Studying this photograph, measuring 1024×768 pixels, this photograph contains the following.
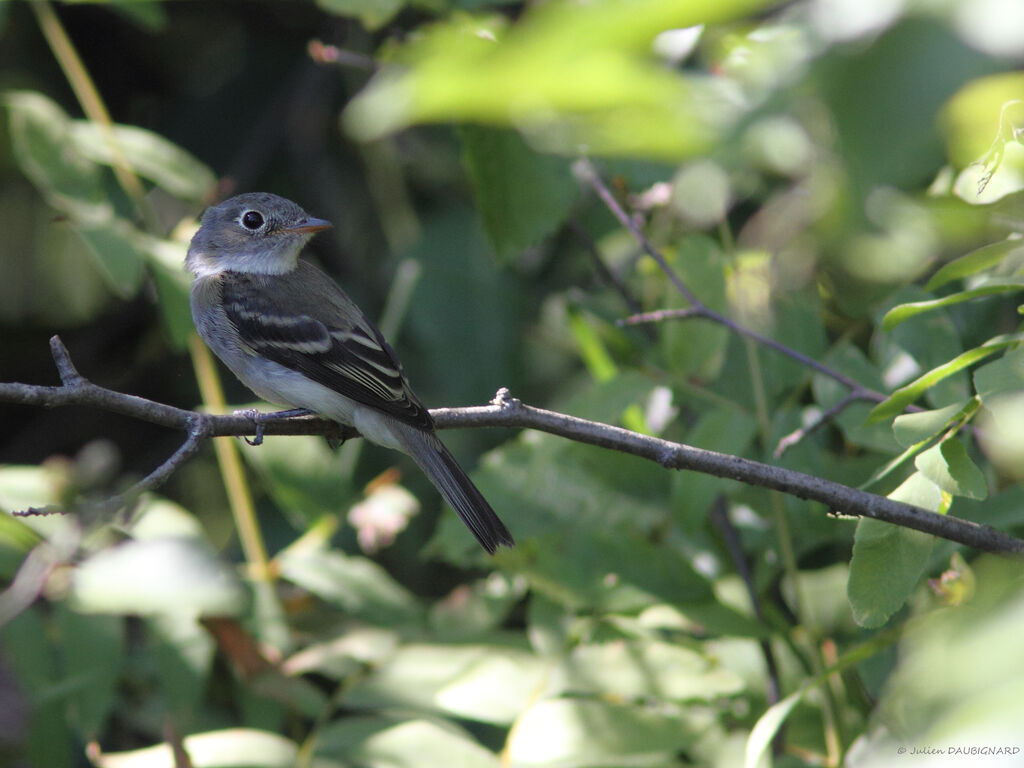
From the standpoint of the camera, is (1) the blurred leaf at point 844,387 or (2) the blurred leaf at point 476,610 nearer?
(1) the blurred leaf at point 844,387

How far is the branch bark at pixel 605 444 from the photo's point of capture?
1.84 m

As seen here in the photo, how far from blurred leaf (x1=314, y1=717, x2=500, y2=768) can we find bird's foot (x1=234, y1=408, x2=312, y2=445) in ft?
2.73

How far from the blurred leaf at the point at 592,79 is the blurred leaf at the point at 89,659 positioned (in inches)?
98.8

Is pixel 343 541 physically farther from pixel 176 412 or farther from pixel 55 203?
pixel 176 412

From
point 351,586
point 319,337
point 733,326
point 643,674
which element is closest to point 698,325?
point 733,326

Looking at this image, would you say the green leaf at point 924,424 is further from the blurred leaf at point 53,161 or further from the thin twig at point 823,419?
the blurred leaf at point 53,161

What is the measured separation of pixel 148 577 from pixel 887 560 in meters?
1.55

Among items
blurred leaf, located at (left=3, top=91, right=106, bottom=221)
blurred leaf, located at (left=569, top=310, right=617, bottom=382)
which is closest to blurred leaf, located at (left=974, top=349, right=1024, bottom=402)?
blurred leaf, located at (left=569, top=310, right=617, bottom=382)

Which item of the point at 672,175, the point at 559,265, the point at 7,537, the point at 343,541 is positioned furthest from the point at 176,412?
the point at 559,265

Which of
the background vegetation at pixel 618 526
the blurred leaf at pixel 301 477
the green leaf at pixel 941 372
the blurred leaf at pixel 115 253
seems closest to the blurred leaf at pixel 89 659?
the background vegetation at pixel 618 526

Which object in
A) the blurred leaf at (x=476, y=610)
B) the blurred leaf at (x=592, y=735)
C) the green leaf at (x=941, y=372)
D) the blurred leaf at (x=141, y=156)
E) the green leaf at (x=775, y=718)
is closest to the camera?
the green leaf at (x=941, y=372)

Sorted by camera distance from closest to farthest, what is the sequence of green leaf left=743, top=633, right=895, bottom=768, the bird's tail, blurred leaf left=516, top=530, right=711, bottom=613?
green leaf left=743, top=633, right=895, bottom=768, blurred leaf left=516, top=530, right=711, bottom=613, the bird's tail

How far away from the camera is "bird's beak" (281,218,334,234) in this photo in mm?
4168

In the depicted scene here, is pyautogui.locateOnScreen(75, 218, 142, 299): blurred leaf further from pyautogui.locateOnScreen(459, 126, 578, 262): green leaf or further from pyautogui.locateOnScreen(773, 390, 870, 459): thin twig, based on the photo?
pyautogui.locateOnScreen(773, 390, 870, 459): thin twig
